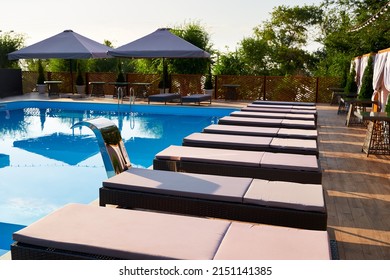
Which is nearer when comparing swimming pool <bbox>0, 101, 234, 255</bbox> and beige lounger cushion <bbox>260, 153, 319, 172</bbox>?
beige lounger cushion <bbox>260, 153, 319, 172</bbox>

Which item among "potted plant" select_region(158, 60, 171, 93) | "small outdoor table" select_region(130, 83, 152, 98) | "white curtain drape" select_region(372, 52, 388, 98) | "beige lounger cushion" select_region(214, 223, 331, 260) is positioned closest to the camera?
"beige lounger cushion" select_region(214, 223, 331, 260)

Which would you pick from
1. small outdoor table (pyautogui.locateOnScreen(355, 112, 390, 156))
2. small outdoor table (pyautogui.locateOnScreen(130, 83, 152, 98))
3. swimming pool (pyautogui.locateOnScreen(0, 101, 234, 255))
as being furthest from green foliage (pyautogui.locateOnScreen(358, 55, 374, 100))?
small outdoor table (pyautogui.locateOnScreen(130, 83, 152, 98))

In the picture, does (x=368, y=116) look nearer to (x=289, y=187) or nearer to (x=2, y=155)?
(x=289, y=187)

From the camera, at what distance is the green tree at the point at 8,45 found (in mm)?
20078

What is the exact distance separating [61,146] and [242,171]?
5.72m

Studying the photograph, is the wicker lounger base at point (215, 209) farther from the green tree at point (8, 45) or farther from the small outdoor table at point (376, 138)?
the green tree at point (8, 45)

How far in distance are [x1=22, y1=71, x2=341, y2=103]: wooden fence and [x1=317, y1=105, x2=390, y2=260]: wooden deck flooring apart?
7333 millimetres

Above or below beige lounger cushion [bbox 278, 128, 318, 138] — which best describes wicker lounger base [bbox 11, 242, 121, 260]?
below

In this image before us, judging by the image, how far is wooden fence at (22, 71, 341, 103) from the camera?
49.9 ft

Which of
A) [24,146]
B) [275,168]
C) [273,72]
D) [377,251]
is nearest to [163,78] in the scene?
[24,146]

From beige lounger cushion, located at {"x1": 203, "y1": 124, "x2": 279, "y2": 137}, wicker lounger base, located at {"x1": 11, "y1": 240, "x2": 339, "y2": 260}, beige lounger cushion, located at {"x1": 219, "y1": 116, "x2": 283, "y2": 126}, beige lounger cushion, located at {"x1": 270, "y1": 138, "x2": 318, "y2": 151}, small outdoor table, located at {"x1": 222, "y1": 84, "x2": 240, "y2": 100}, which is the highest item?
small outdoor table, located at {"x1": 222, "y1": 84, "x2": 240, "y2": 100}

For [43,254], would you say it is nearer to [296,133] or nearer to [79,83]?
[296,133]

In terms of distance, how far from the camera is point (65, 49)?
45.8 feet

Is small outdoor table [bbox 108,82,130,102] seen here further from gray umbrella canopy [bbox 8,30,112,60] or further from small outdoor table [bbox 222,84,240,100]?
small outdoor table [bbox 222,84,240,100]
